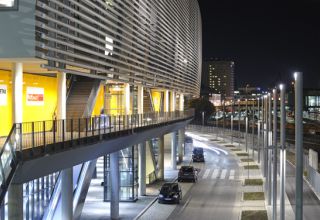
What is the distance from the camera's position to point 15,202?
1633 centimetres

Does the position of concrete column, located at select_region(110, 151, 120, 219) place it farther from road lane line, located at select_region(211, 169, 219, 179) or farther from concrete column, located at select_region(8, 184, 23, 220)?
road lane line, located at select_region(211, 169, 219, 179)

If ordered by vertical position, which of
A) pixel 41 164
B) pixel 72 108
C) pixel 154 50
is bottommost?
pixel 41 164

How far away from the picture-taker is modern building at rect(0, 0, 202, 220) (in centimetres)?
1834

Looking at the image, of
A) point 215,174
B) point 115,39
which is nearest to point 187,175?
point 215,174

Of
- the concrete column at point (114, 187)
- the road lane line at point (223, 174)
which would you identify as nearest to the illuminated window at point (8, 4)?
the concrete column at point (114, 187)

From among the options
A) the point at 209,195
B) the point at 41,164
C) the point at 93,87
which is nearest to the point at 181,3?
the point at 209,195

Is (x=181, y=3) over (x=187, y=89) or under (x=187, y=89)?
over

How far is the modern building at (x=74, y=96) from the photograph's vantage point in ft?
60.2

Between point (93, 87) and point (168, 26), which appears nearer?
point (93, 87)

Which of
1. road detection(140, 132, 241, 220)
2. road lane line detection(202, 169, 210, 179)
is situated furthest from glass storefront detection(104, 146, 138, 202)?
road lane line detection(202, 169, 210, 179)

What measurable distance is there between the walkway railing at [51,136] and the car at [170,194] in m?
9.00

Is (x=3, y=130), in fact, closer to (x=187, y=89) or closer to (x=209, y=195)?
(x=209, y=195)

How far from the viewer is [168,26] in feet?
177

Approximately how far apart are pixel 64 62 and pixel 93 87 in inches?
276
